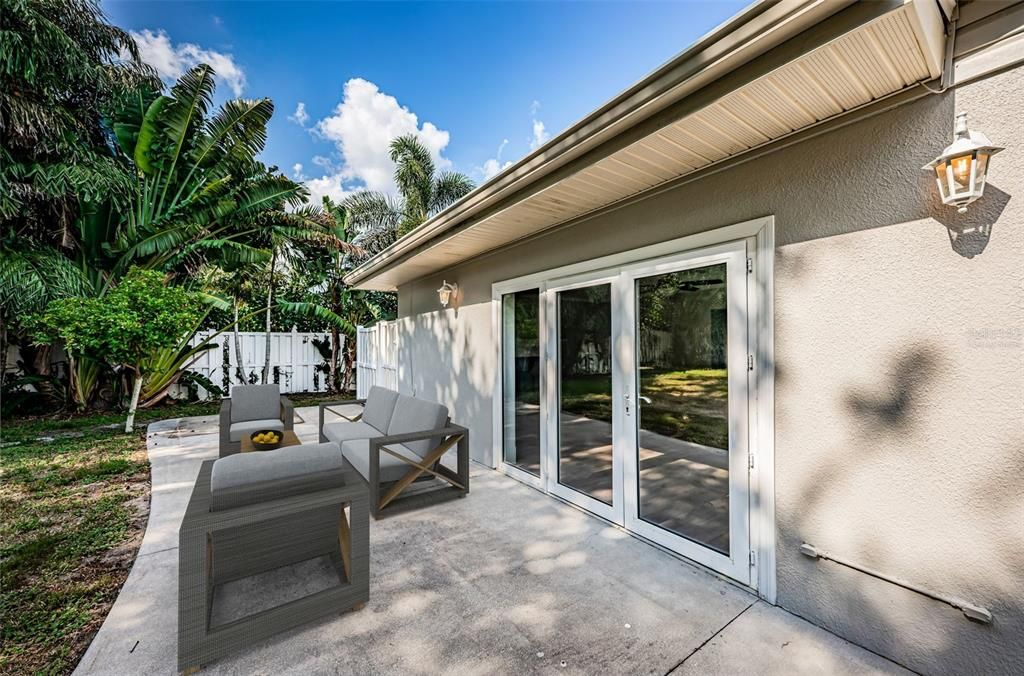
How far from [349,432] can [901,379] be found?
216 inches

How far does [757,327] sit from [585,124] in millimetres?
1809

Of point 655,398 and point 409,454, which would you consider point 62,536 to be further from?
point 655,398

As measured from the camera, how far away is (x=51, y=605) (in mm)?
2689

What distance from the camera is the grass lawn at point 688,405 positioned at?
3137 millimetres

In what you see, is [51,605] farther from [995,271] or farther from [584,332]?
[995,271]

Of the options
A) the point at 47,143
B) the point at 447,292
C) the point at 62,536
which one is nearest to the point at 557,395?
the point at 447,292

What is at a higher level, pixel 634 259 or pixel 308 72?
pixel 308 72

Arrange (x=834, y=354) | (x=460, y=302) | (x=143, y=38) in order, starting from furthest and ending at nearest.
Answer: (x=143, y=38) → (x=460, y=302) → (x=834, y=354)

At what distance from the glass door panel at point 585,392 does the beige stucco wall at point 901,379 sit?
4.96 ft

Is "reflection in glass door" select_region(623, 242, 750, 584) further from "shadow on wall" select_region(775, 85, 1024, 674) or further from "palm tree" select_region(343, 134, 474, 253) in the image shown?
"palm tree" select_region(343, 134, 474, 253)

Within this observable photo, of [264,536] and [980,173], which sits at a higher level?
[980,173]

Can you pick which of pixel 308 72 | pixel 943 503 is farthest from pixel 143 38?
pixel 943 503

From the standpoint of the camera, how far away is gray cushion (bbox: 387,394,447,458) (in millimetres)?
4492

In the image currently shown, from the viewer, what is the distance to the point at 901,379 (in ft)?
7.32
